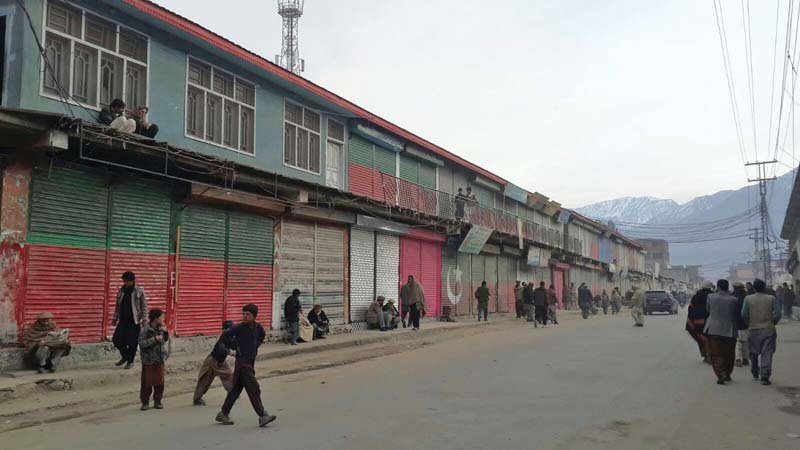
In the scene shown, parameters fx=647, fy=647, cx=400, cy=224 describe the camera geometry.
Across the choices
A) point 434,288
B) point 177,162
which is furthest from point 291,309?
point 434,288

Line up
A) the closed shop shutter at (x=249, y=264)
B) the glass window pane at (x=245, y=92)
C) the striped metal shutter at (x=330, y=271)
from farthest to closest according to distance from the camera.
A: the striped metal shutter at (x=330, y=271)
the glass window pane at (x=245, y=92)
the closed shop shutter at (x=249, y=264)

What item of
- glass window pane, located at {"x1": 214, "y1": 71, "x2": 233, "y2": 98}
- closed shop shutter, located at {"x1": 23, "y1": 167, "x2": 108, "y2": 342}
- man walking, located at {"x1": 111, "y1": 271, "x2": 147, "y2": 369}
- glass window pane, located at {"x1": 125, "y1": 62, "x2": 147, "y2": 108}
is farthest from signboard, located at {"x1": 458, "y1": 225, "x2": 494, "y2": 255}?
man walking, located at {"x1": 111, "y1": 271, "x2": 147, "y2": 369}

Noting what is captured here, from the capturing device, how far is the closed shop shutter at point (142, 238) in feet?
40.5

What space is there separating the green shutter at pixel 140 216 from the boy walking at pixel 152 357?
14.8ft

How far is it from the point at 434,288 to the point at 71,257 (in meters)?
16.3

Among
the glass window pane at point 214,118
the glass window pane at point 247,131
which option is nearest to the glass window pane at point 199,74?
the glass window pane at point 214,118

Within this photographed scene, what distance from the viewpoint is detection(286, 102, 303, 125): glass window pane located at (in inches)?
709

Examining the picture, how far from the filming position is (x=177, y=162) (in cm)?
1277

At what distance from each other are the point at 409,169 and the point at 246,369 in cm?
1844

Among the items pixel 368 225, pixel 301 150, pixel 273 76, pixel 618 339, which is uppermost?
pixel 273 76

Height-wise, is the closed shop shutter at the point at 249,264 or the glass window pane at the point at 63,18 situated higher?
the glass window pane at the point at 63,18

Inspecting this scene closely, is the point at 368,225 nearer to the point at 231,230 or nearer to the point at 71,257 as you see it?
the point at 231,230

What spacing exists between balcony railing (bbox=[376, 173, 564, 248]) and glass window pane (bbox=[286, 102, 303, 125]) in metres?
4.13

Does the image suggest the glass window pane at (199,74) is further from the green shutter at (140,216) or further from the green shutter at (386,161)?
the green shutter at (386,161)
